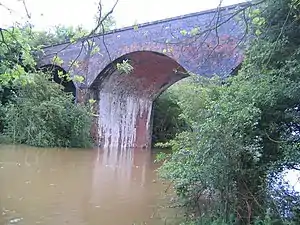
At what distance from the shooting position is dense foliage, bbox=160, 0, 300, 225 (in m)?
3.66

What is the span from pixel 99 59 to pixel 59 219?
10901 mm

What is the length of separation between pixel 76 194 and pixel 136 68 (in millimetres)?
9785

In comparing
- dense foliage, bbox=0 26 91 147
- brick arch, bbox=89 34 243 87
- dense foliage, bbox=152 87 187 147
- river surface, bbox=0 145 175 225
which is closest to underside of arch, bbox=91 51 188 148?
brick arch, bbox=89 34 243 87

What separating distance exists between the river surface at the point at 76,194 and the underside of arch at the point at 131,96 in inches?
246

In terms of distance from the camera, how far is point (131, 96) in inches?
667

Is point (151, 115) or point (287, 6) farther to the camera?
point (151, 115)

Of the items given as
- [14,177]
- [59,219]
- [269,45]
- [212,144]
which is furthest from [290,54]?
[14,177]

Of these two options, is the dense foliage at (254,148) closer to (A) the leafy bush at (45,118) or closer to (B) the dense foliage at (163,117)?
(A) the leafy bush at (45,118)

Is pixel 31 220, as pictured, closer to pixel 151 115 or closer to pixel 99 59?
pixel 99 59

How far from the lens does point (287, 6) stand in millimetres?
4297

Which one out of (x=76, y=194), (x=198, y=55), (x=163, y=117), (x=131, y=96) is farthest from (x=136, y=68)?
(x=76, y=194)

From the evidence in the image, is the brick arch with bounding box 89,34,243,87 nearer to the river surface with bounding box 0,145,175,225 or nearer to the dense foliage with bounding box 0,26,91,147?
the dense foliage with bounding box 0,26,91,147

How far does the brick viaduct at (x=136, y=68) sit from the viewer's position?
1061 cm

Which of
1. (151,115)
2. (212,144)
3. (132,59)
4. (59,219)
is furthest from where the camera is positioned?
(151,115)
